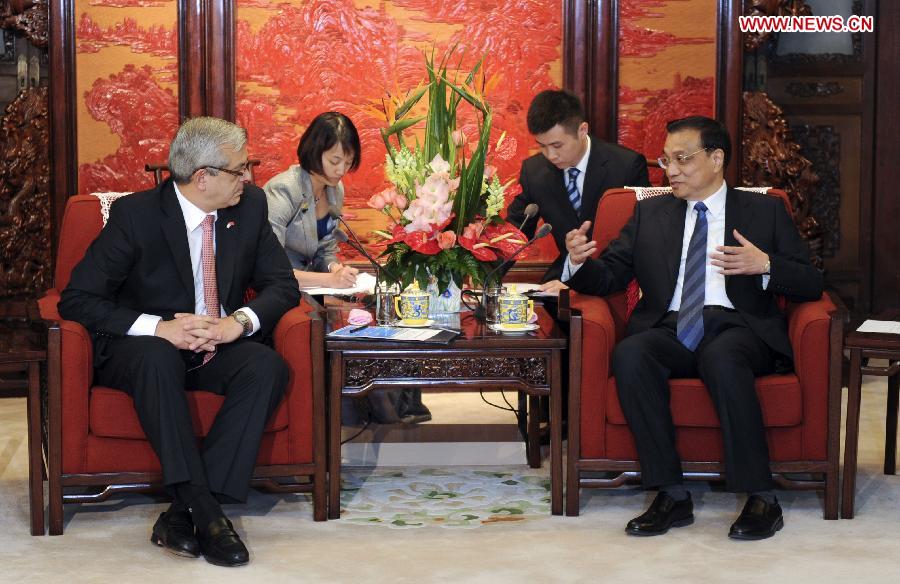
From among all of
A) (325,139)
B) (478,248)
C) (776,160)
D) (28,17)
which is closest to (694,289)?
(478,248)

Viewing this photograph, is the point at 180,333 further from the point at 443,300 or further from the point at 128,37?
the point at 128,37

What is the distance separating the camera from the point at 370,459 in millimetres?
4137

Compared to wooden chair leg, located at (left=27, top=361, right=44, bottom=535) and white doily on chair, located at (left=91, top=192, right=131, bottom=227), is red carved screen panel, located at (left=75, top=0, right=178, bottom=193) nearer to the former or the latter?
white doily on chair, located at (left=91, top=192, right=131, bottom=227)

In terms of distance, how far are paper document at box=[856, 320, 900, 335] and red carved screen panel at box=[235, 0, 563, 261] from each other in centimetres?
219

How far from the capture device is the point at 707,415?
341 cm

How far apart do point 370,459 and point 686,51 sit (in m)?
2.43

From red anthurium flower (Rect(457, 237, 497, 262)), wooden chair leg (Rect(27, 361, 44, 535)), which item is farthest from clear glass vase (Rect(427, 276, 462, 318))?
wooden chair leg (Rect(27, 361, 44, 535))

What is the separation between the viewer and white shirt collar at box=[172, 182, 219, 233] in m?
3.50

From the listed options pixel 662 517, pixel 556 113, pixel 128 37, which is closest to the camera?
pixel 662 517

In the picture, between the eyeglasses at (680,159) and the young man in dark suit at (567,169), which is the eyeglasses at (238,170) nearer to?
the eyeglasses at (680,159)

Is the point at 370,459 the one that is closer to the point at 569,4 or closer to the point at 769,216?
the point at 769,216

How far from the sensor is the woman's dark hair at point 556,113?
4.42 metres

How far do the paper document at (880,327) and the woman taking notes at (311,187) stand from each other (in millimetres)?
1626

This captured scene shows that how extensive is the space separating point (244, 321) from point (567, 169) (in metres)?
1.56
